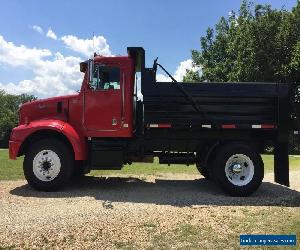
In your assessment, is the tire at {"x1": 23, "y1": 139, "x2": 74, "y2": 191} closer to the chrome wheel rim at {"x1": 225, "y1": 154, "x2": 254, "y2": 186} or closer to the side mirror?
the side mirror

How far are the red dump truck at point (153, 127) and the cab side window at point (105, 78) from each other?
2 cm

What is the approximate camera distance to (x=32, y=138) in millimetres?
11484

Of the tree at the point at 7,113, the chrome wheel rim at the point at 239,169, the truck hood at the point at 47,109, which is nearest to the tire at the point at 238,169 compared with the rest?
the chrome wheel rim at the point at 239,169

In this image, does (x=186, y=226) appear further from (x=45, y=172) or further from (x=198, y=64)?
(x=198, y=64)

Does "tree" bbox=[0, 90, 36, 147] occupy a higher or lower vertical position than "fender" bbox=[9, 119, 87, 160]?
higher

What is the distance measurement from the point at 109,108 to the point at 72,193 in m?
2.12

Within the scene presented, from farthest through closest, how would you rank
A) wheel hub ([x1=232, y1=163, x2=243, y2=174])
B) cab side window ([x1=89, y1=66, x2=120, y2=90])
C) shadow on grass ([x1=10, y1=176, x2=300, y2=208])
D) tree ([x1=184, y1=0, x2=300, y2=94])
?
tree ([x1=184, y1=0, x2=300, y2=94]) → cab side window ([x1=89, y1=66, x2=120, y2=90]) → wheel hub ([x1=232, y1=163, x2=243, y2=174]) → shadow on grass ([x1=10, y1=176, x2=300, y2=208])

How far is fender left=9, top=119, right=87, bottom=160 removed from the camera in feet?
36.3

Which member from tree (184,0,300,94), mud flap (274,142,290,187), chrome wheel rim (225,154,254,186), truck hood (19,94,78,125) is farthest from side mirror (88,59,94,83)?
tree (184,0,300,94)

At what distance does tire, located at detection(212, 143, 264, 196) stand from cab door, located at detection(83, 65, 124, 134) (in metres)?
2.50

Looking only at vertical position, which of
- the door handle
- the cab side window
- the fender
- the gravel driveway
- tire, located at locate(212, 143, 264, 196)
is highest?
the cab side window

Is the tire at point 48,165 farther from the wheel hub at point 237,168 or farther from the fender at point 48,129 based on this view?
the wheel hub at point 237,168

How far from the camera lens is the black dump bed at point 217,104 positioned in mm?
11063

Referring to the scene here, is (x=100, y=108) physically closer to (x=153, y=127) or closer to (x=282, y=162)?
(x=153, y=127)
